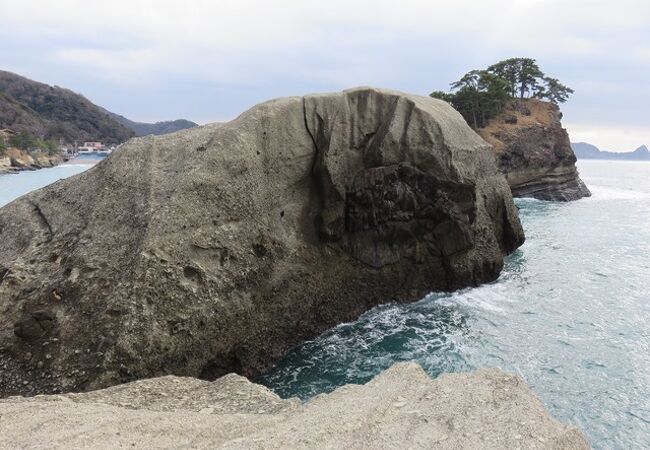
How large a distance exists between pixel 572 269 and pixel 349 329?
11521 millimetres

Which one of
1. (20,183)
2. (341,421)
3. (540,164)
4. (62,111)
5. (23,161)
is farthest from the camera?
(62,111)

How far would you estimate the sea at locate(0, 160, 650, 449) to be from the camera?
8.87 metres

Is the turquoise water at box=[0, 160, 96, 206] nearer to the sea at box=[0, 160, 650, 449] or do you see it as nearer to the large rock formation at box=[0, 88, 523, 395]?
the large rock formation at box=[0, 88, 523, 395]

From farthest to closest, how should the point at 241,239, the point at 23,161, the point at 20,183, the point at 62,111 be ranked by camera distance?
the point at 62,111 < the point at 23,161 < the point at 20,183 < the point at 241,239

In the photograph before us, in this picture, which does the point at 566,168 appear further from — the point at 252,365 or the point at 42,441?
the point at 42,441

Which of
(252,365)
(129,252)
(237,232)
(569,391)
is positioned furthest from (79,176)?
(569,391)

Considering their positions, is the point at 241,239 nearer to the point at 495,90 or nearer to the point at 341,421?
the point at 341,421

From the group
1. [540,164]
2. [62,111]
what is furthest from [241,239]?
[62,111]

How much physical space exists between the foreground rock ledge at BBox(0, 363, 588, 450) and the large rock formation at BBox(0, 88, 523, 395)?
260cm

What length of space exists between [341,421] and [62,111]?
182 metres

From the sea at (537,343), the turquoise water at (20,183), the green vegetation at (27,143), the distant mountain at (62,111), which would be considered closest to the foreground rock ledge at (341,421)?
the sea at (537,343)

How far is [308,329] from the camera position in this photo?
11461 millimetres

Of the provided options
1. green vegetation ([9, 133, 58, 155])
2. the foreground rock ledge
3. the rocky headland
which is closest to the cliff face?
the foreground rock ledge

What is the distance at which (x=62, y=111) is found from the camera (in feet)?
509
